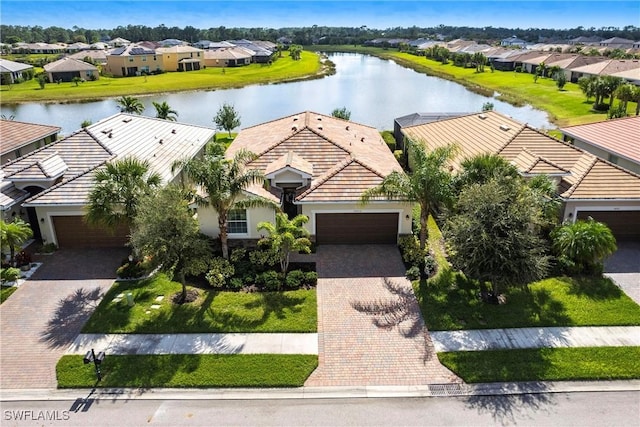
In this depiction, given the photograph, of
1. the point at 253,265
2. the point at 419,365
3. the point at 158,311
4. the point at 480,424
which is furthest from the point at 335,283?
the point at 480,424

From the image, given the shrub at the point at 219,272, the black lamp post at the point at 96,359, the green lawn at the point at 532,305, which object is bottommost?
the green lawn at the point at 532,305

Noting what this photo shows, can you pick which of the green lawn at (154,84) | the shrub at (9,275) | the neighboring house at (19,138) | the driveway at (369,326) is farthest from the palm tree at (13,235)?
the green lawn at (154,84)

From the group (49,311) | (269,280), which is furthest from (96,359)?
(269,280)

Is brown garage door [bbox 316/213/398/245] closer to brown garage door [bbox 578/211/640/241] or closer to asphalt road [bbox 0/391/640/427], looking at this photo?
brown garage door [bbox 578/211/640/241]

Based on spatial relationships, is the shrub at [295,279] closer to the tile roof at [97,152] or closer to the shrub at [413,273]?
the shrub at [413,273]

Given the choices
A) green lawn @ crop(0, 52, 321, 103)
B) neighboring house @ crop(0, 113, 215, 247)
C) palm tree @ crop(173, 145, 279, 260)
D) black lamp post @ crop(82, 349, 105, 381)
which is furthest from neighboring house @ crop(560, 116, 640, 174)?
green lawn @ crop(0, 52, 321, 103)

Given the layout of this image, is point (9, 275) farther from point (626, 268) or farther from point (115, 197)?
point (626, 268)
